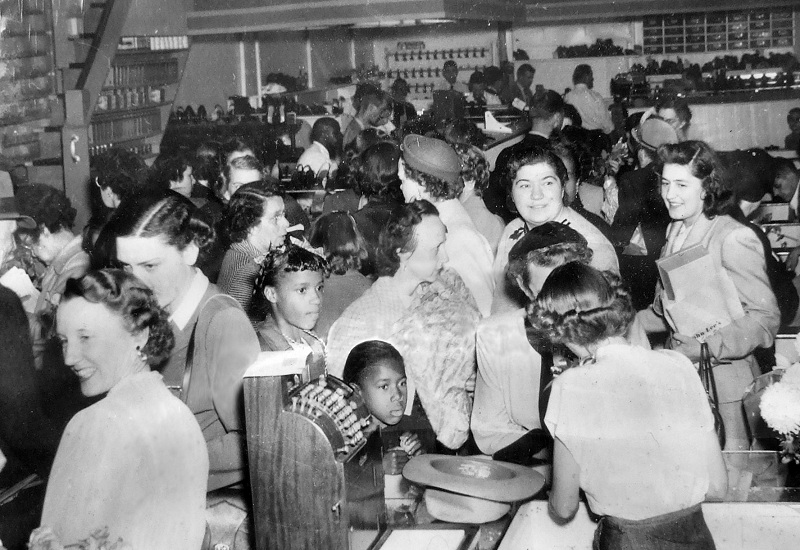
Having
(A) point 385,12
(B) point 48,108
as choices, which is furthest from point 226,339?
(A) point 385,12

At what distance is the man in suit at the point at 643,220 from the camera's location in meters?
3.16

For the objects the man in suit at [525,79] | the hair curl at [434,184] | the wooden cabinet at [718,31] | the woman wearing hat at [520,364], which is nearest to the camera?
the woman wearing hat at [520,364]

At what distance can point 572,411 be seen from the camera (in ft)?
5.79

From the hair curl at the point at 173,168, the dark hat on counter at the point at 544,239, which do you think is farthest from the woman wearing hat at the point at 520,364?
the hair curl at the point at 173,168

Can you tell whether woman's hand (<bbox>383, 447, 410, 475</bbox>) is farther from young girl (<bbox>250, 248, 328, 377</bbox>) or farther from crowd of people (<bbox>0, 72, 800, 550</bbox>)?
young girl (<bbox>250, 248, 328, 377</bbox>)

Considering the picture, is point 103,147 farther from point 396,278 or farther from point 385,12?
point 396,278

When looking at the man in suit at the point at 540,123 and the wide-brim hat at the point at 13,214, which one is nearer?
the wide-brim hat at the point at 13,214

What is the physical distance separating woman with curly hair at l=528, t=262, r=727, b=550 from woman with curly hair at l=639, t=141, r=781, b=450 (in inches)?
30.7

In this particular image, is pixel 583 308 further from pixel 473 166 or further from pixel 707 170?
pixel 473 166

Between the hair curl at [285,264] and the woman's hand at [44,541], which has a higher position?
the hair curl at [285,264]

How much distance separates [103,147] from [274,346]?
322 cm

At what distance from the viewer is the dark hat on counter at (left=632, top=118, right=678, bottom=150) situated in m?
3.70

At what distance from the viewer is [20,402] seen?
232 centimetres

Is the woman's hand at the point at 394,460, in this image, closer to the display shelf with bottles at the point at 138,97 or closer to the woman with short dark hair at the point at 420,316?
the woman with short dark hair at the point at 420,316
